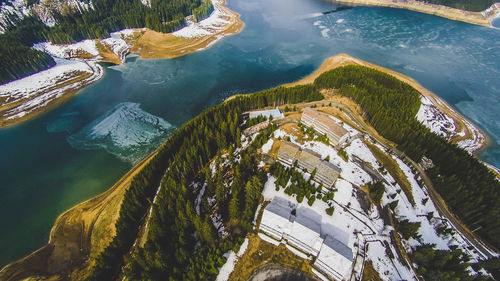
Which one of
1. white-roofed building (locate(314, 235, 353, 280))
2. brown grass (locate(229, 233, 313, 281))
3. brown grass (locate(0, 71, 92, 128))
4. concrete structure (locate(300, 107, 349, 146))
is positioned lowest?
brown grass (locate(229, 233, 313, 281))

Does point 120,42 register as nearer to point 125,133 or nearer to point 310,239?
point 125,133

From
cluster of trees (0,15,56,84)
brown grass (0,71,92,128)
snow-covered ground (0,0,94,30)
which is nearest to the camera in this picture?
brown grass (0,71,92,128)

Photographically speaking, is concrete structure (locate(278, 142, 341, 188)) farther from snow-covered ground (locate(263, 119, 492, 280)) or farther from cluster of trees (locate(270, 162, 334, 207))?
snow-covered ground (locate(263, 119, 492, 280))

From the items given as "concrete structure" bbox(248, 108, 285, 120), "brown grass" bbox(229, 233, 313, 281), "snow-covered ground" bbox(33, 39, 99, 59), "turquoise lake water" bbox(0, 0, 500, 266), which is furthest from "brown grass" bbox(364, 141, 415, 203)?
"snow-covered ground" bbox(33, 39, 99, 59)

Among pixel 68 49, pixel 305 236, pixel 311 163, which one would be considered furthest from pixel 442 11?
pixel 68 49

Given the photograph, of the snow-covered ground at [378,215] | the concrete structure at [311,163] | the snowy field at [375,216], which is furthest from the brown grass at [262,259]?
the concrete structure at [311,163]

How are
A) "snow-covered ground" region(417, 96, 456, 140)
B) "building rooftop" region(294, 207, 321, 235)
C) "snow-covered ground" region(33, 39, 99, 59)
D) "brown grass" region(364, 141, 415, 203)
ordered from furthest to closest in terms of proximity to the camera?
"snow-covered ground" region(33, 39, 99, 59) → "snow-covered ground" region(417, 96, 456, 140) → "brown grass" region(364, 141, 415, 203) → "building rooftop" region(294, 207, 321, 235)

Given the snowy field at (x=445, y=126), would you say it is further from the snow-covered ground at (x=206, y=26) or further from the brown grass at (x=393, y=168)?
the snow-covered ground at (x=206, y=26)
